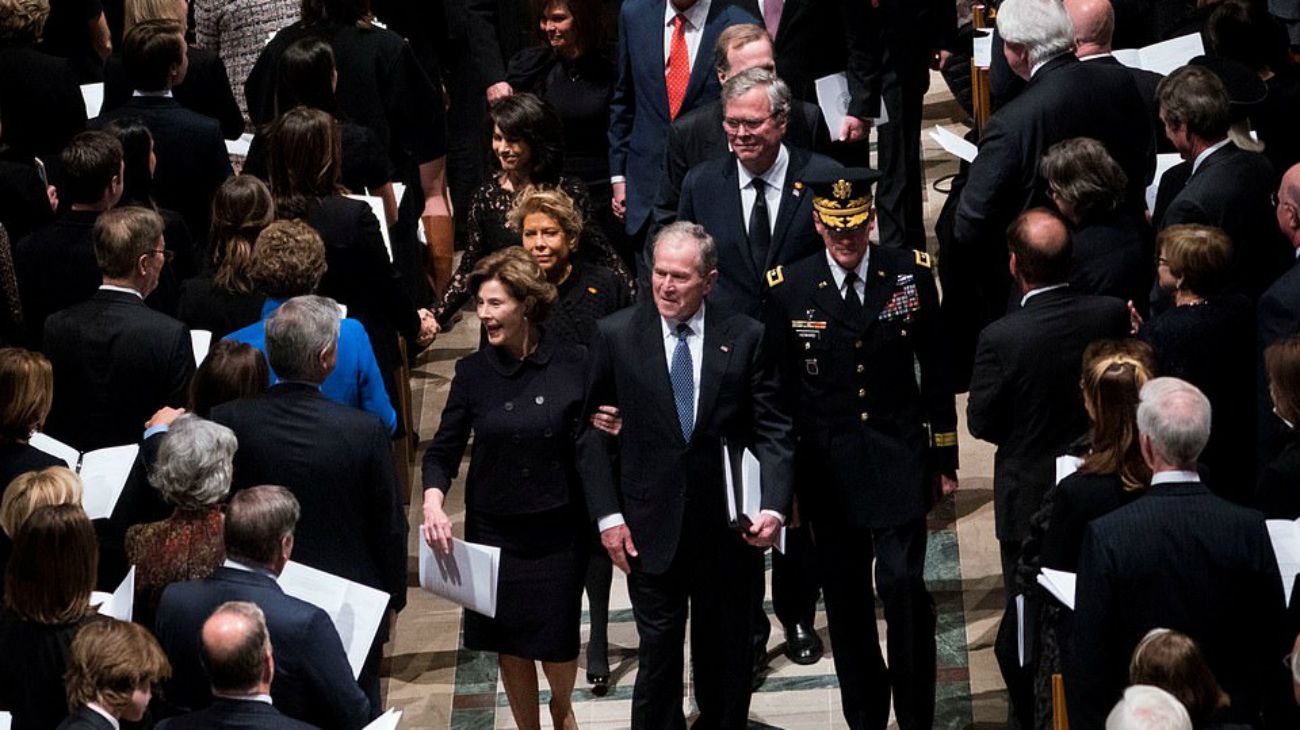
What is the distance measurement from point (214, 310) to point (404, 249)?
2139 mm

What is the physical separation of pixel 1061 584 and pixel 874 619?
3.65 ft

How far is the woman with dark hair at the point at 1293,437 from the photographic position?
563cm

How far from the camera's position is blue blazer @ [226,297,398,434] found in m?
6.59

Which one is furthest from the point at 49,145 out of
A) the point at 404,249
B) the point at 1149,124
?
the point at 1149,124

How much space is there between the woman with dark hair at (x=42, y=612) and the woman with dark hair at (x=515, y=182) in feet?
7.91

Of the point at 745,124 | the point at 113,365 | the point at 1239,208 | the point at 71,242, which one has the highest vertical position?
the point at 745,124

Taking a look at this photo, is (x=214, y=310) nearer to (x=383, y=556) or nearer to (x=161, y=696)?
(x=383, y=556)

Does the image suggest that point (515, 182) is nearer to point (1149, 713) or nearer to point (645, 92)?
point (645, 92)

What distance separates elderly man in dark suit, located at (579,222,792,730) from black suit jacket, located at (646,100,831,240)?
112 centimetres

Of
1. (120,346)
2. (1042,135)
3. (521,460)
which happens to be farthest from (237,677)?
(1042,135)

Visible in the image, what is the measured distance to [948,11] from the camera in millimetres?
10164

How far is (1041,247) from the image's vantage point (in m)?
6.44

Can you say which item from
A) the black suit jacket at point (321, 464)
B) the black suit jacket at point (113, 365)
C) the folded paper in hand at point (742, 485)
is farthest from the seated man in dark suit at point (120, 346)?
the folded paper in hand at point (742, 485)

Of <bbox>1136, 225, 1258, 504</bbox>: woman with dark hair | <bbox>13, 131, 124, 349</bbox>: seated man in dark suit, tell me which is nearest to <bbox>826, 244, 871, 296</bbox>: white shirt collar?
<bbox>1136, 225, 1258, 504</bbox>: woman with dark hair
